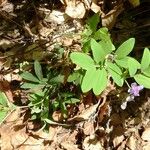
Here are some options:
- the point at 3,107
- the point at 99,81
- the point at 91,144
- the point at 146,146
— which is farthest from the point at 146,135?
the point at 3,107

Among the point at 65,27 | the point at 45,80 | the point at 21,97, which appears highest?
the point at 65,27

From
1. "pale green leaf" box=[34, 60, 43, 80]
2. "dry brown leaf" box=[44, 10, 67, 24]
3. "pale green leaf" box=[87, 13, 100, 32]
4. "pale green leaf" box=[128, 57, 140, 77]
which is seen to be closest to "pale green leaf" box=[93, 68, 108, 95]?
"pale green leaf" box=[128, 57, 140, 77]

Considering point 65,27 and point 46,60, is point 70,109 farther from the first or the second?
point 65,27

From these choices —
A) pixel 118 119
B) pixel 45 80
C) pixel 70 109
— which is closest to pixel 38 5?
pixel 45 80

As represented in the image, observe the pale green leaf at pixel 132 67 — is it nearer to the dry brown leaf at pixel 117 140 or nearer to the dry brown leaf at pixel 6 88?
the dry brown leaf at pixel 117 140

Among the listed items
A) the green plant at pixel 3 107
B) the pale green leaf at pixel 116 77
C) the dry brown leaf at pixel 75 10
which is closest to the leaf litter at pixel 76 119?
the dry brown leaf at pixel 75 10

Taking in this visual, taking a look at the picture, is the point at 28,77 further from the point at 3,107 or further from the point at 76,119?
the point at 76,119

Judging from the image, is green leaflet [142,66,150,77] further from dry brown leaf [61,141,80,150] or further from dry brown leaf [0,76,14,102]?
dry brown leaf [0,76,14,102]
